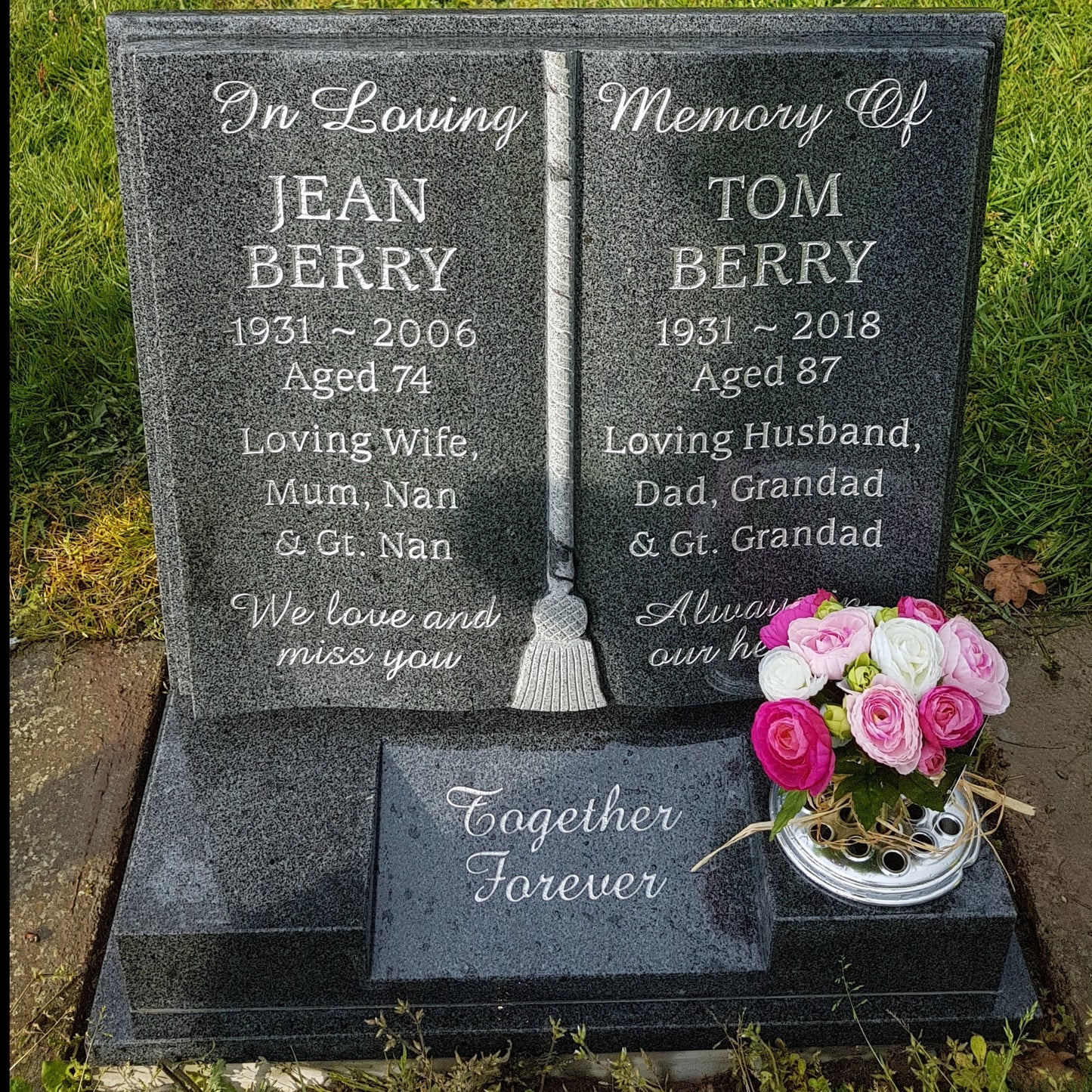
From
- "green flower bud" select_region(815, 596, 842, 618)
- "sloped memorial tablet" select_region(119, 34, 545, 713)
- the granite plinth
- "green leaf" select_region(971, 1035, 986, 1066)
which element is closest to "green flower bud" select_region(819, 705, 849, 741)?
"green flower bud" select_region(815, 596, 842, 618)

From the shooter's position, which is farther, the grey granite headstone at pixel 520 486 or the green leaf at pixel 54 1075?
the grey granite headstone at pixel 520 486

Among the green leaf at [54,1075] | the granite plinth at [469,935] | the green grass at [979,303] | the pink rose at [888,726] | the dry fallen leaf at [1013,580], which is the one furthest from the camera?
the green grass at [979,303]

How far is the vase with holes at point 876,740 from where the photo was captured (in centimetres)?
227

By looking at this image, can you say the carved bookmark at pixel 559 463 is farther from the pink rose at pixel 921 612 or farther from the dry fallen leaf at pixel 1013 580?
the dry fallen leaf at pixel 1013 580

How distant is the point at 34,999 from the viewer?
2.63 meters

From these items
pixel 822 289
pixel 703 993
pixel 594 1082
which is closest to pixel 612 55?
pixel 822 289

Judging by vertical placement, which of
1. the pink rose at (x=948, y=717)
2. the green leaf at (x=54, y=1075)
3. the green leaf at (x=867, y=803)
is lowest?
the green leaf at (x=54, y=1075)

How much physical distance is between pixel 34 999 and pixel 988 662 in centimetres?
207

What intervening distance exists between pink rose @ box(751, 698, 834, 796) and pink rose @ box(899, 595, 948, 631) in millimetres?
309

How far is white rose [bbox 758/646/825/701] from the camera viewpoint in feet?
7.72

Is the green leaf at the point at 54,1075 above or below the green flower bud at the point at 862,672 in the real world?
below

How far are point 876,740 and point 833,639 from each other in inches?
9.3

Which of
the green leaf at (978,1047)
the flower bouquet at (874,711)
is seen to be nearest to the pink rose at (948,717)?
the flower bouquet at (874,711)

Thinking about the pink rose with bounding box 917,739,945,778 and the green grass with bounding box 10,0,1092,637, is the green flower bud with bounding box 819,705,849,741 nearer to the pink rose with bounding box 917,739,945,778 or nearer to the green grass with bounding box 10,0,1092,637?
the pink rose with bounding box 917,739,945,778
